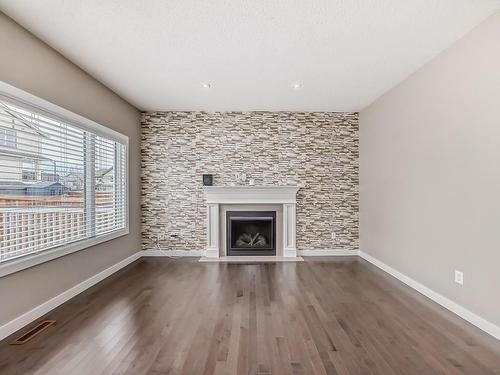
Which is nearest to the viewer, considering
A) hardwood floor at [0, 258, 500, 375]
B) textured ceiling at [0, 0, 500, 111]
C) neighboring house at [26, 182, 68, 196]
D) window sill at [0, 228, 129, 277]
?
hardwood floor at [0, 258, 500, 375]

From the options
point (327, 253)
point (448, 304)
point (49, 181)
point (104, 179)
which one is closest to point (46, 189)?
point (49, 181)

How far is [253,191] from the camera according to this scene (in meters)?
5.10

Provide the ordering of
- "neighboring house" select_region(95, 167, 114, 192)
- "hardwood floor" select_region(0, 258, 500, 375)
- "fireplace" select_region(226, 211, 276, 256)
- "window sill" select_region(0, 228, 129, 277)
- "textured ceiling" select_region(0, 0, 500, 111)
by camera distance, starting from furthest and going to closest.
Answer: "fireplace" select_region(226, 211, 276, 256) < "neighboring house" select_region(95, 167, 114, 192) < "window sill" select_region(0, 228, 129, 277) < "textured ceiling" select_region(0, 0, 500, 111) < "hardwood floor" select_region(0, 258, 500, 375)

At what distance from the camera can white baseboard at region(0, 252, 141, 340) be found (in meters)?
2.38

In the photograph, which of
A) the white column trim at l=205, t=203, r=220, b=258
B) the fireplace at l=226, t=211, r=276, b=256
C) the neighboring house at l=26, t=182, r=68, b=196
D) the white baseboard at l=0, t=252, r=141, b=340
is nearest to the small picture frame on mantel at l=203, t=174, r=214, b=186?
the white column trim at l=205, t=203, r=220, b=258

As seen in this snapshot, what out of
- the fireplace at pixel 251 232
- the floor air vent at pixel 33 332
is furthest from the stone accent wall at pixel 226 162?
the floor air vent at pixel 33 332

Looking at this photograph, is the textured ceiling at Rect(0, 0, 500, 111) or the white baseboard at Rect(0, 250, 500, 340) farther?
the white baseboard at Rect(0, 250, 500, 340)

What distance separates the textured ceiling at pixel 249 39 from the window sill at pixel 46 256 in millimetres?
2090

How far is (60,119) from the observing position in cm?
301

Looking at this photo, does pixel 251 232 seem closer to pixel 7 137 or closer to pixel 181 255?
pixel 181 255

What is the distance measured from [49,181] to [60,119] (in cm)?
68

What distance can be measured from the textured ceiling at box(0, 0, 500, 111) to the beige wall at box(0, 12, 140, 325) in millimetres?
140

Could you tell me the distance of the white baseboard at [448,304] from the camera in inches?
94.9

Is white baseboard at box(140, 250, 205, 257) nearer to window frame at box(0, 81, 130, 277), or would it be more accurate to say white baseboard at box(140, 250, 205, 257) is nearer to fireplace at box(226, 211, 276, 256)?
fireplace at box(226, 211, 276, 256)
